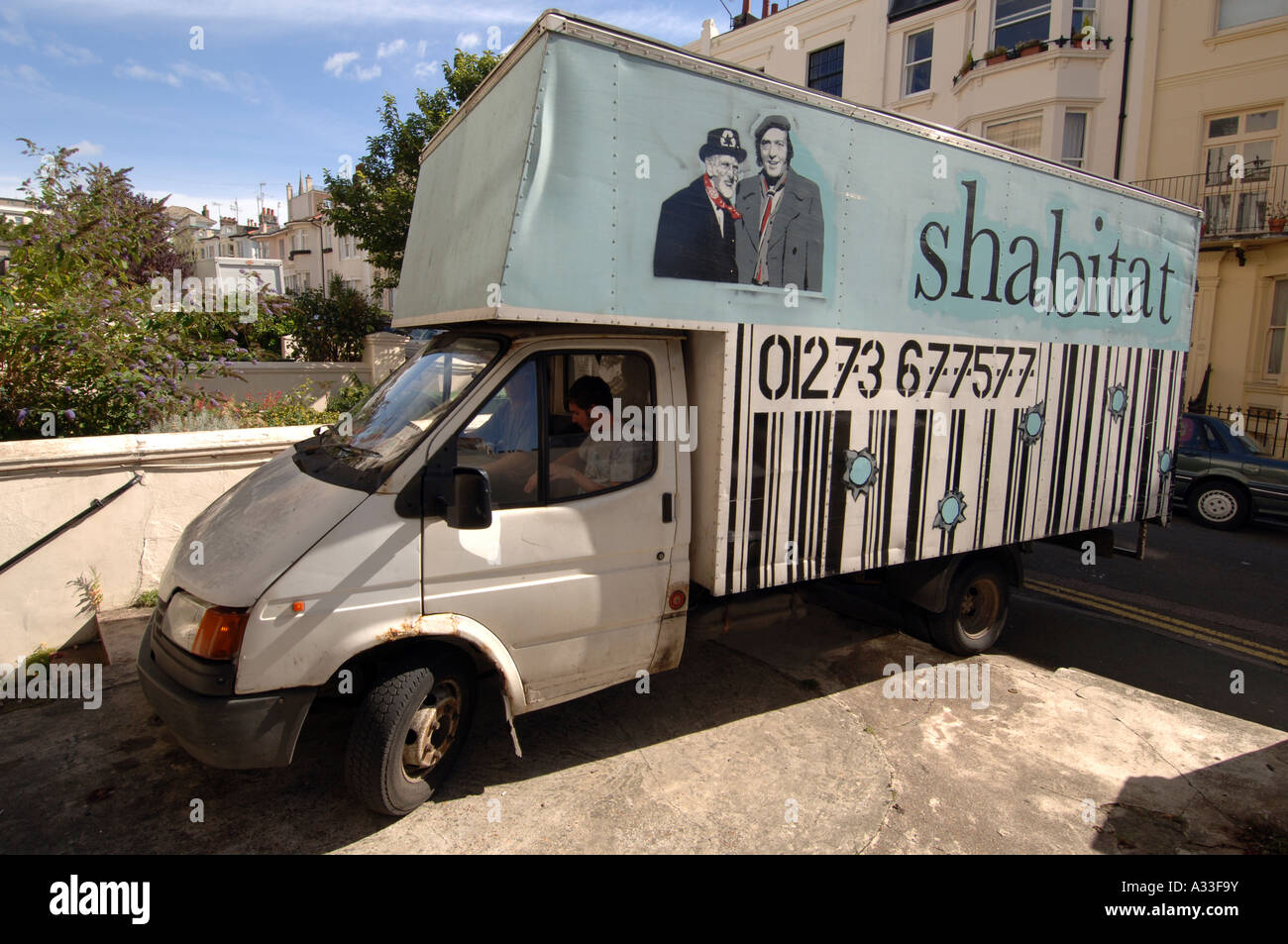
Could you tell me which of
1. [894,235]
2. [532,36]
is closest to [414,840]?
[532,36]

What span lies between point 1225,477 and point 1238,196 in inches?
325

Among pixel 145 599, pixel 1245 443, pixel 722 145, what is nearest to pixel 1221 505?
pixel 1245 443

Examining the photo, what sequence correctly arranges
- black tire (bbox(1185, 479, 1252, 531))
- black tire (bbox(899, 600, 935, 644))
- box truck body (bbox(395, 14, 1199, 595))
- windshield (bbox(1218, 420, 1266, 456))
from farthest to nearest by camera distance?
windshield (bbox(1218, 420, 1266, 456)) < black tire (bbox(1185, 479, 1252, 531)) < black tire (bbox(899, 600, 935, 644)) < box truck body (bbox(395, 14, 1199, 595))

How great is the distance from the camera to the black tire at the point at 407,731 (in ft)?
10.7

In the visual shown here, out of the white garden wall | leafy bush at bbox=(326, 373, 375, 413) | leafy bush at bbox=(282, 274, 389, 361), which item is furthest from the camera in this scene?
leafy bush at bbox=(282, 274, 389, 361)

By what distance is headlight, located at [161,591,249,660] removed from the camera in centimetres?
301

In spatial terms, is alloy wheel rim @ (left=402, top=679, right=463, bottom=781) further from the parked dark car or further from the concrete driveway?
the parked dark car

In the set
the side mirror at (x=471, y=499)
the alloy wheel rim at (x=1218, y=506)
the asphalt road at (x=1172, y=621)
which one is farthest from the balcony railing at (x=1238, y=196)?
the side mirror at (x=471, y=499)

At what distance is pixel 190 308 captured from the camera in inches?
291

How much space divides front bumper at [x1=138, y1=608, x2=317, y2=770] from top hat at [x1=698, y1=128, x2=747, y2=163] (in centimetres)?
313

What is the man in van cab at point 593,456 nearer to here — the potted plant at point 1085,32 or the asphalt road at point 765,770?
the asphalt road at point 765,770

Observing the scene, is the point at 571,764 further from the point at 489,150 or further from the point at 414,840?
the point at 489,150

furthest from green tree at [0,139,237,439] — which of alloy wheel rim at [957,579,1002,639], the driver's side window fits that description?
alloy wheel rim at [957,579,1002,639]

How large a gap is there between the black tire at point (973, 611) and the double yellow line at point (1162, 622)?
196 centimetres
